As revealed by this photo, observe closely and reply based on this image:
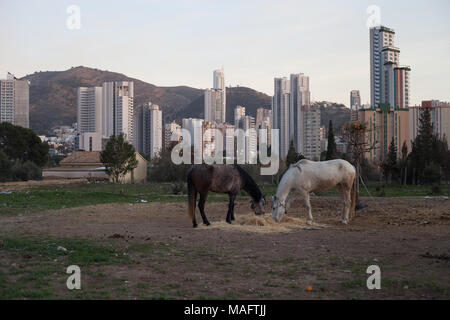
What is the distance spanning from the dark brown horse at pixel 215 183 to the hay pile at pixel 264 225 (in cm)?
41

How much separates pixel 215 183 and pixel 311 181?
2957 millimetres

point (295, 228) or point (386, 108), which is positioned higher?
point (386, 108)

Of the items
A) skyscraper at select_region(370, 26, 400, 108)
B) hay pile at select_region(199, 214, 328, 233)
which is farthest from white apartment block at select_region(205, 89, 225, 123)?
hay pile at select_region(199, 214, 328, 233)

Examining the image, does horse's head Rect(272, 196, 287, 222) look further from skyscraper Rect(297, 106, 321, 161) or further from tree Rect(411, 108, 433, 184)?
skyscraper Rect(297, 106, 321, 161)

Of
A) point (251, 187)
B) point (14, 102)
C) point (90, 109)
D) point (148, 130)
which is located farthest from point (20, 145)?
point (90, 109)

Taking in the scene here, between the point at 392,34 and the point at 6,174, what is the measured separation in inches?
6066

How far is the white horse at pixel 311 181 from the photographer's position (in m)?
12.1

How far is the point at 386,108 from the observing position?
273 ft

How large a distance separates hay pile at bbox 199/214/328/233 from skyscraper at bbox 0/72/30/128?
484 feet

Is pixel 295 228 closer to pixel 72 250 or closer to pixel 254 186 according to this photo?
pixel 254 186

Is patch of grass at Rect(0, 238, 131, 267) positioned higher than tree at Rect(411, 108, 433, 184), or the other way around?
tree at Rect(411, 108, 433, 184)

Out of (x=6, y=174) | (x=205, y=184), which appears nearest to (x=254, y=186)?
(x=205, y=184)

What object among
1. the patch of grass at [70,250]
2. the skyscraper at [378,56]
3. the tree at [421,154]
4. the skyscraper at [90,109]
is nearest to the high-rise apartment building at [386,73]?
the skyscraper at [378,56]

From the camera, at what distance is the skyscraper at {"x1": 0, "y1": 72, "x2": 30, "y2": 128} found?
5586 inches
